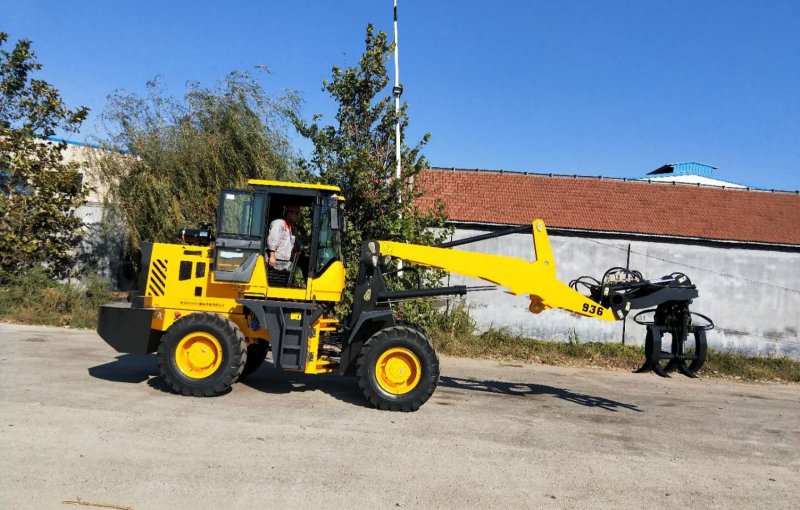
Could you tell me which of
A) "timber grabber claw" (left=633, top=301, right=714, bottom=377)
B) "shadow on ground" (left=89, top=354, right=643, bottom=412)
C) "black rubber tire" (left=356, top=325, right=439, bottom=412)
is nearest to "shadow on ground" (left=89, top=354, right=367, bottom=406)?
"shadow on ground" (left=89, top=354, right=643, bottom=412)

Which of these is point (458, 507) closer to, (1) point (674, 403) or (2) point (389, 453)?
(2) point (389, 453)

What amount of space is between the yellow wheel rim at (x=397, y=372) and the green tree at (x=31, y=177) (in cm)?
1114

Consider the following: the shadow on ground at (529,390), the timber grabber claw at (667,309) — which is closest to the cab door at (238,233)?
the shadow on ground at (529,390)

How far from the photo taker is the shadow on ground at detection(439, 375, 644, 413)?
8.56 metres

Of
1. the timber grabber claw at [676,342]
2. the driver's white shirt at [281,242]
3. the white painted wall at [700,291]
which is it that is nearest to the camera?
the driver's white shirt at [281,242]

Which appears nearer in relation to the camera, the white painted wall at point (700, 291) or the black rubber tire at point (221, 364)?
the black rubber tire at point (221, 364)

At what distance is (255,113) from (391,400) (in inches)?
A: 399

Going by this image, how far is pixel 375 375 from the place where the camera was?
7.33 metres

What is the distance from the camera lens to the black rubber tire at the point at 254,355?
8.16m

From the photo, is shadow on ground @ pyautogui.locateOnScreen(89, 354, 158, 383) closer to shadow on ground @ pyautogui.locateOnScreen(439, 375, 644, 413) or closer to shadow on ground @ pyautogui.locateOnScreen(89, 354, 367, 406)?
shadow on ground @ pyautogui.locateOnScreen(89, 354, 367, 406)

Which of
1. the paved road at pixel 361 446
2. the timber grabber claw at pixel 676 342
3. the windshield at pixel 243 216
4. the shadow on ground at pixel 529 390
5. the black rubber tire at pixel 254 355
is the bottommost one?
the paved road at pixel 361 446

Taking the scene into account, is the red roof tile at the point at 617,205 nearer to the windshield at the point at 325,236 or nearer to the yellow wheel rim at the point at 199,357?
the windshield at the point at 325,236

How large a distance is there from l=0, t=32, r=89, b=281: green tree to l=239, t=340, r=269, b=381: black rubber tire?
8.93 m

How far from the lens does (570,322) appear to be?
52.6 feet
